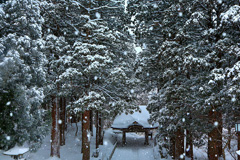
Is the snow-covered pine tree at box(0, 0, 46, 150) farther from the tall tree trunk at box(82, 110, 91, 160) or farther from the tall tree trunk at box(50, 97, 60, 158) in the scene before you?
the tall tree trunk at box(50, 97, 60, 158)

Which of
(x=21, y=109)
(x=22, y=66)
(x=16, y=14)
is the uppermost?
(x=16, y=14)

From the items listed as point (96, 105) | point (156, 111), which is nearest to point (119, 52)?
point (156, 111)

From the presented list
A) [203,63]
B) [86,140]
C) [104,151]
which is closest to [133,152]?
[104,151]

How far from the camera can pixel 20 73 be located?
374 inches

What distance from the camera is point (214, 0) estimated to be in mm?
10758

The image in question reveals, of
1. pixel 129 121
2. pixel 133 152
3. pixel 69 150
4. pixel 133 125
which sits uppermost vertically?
pixel 129 121

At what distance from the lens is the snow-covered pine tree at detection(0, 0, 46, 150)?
9.12 metres

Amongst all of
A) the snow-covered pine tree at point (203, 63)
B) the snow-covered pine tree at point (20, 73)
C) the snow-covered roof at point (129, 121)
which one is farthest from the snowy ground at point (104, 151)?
the snow-covered pine tree at point (20, 73)

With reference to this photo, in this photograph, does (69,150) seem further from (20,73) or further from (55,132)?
(20,73)

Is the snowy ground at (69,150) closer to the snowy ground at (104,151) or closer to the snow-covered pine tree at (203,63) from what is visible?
the snowy ground at (104,151)

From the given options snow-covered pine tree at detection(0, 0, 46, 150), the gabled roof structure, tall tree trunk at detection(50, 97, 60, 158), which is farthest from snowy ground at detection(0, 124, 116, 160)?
snow-covered pine tree at detection(0, 0, 46, 150)

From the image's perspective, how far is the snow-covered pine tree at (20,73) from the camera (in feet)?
29.9

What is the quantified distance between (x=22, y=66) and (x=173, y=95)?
834cm

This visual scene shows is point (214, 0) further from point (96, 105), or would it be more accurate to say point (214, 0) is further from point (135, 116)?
point (135, 116)
